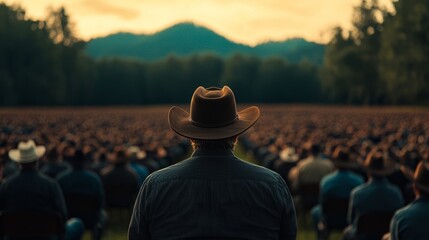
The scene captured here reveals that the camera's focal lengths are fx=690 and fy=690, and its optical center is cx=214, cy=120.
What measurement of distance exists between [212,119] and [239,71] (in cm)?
13385

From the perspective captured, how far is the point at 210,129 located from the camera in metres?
3.19

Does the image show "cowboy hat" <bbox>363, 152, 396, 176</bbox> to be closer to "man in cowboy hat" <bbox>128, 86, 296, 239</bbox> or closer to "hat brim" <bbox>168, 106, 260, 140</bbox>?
"hat brim" <bbox>168, 106, 260, 140</bbox>

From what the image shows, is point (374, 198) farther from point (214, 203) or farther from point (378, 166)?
point (214, 203)

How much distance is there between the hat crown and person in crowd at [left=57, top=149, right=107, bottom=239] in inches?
222

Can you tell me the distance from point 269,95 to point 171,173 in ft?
413

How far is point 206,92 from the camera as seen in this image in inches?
132

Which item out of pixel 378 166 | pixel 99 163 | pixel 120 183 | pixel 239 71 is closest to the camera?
pixel 378 166

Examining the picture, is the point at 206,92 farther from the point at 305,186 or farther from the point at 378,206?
the point at 305,186

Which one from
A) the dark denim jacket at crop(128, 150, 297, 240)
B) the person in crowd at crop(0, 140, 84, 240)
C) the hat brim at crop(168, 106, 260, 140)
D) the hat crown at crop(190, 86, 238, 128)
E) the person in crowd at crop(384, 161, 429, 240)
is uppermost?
the hat crown at crop(190, 86, 238, 128)

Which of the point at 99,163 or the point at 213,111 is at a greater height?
the point at 213,111

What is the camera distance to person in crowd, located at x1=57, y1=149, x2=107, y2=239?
875cm

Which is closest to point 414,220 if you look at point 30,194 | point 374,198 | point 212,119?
point 374,198

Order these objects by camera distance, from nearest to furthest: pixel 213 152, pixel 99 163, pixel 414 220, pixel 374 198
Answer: pixel 213 152 < pixel 414 220 < pixel 374 198 < pixel 99 163

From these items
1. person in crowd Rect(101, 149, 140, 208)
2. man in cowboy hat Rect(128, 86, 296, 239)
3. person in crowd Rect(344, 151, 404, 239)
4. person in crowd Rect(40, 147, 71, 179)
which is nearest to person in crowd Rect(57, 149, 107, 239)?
person in crowd Rect(40, 147, 71, 179)
